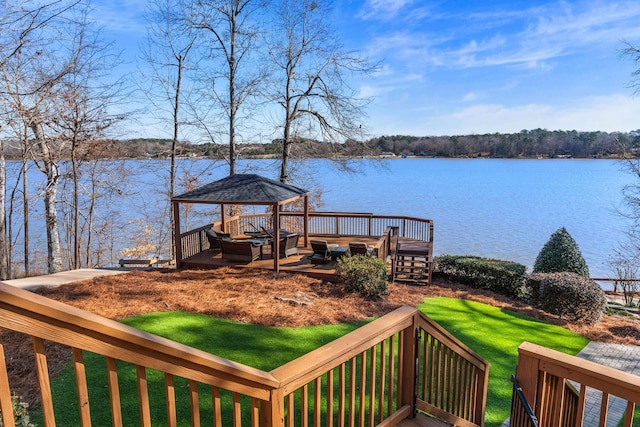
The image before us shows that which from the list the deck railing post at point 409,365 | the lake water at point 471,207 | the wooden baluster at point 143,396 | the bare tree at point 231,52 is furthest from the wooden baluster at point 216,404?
the bare tree at point 231,52

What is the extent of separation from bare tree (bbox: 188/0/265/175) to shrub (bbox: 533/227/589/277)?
43.6 feet

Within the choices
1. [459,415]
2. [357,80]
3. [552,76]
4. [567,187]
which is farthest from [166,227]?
[567,187]

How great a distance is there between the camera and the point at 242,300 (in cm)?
774

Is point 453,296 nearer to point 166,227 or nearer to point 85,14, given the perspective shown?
point 85,14

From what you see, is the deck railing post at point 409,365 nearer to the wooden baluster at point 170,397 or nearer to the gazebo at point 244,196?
the wooden baluster at point 170,397

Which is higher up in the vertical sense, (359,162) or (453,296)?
(359,162)

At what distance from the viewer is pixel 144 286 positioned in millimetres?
8422

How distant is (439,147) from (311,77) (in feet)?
135

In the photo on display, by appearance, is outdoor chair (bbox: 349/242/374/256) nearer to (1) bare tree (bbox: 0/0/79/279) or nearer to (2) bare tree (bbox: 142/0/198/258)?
(1) bare tree (bbox: 0/0/79/279)

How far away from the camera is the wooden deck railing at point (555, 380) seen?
192 centimetres

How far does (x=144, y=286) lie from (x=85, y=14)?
868cm

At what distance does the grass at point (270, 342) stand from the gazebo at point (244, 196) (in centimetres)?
399

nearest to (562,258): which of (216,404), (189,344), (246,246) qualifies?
(246,246)

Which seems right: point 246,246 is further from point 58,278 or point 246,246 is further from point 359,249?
point 58,278
